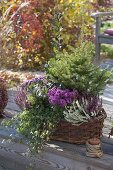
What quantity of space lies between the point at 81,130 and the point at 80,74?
385 millimetres

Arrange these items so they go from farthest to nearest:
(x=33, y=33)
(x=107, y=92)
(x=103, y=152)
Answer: (x=33, y=33)
(x=107, y=92)
(x=103, y=152)

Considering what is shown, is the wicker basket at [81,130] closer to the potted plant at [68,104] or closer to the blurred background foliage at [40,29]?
the potted plant at [68,104]

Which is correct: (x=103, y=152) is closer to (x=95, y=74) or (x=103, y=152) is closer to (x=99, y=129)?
(x=99, y=129)

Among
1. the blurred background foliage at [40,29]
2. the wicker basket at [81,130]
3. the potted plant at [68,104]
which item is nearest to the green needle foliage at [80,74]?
the potted plant at [68,104]

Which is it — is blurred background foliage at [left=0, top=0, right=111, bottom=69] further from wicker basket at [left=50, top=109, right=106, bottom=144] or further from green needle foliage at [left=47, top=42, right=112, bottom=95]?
wicker basket at [left=50, top=109, right=106, bottom=144]

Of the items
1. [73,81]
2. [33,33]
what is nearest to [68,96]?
[73,81]

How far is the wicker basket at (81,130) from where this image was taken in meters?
2.66

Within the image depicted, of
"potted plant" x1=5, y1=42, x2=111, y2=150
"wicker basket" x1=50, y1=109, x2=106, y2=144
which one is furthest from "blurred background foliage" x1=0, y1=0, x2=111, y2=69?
"wicker basket" x1=50, y1=109, x2=106, y2=144

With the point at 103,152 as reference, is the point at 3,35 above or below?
above

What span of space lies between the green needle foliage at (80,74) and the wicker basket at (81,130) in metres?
0.21

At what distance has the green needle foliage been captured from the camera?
2689 millimetres

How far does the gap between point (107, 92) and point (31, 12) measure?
201 cm

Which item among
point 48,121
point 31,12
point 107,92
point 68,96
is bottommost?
point 107,92

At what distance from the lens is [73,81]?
8.80ft
